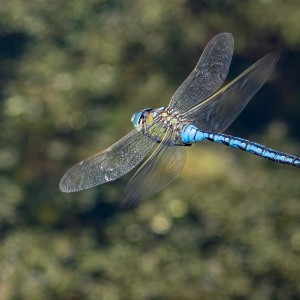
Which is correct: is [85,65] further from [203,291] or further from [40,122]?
[203,291]

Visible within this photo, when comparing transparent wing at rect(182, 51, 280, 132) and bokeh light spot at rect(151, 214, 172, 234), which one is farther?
bokeh light spot at rect(151, 214, 172, 234)

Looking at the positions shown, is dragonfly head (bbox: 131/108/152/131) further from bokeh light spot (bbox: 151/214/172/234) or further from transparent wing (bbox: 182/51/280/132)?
bokeh light spot (bbox: 151/214/172/234)

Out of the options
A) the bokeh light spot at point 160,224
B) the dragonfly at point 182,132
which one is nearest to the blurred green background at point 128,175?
the bokeh light spot at point 160,224

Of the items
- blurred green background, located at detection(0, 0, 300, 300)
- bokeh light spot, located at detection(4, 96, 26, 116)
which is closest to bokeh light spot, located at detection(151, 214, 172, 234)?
blurred green background, located at detection(0, 0, 300, 300)

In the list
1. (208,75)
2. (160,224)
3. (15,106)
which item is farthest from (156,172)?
(15,106)

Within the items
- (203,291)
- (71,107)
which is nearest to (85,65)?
(71,107)

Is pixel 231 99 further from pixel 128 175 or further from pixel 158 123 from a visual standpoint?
pixel 128 175

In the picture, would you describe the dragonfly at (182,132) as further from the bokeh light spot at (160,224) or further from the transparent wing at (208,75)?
the bokeh light spot at (160,224)
